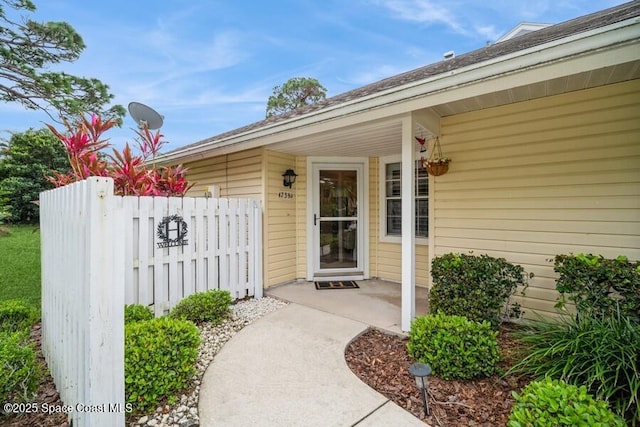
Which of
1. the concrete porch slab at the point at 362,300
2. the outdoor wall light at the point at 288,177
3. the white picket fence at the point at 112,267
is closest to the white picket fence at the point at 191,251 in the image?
the white picket fence at the point at 112,267

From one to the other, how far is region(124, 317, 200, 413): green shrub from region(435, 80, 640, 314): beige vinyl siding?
3.10m

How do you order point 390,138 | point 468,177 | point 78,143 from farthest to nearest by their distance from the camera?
point 390,138 → point 468,177 → point 78,143

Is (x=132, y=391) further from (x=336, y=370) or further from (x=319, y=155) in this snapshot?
(x=319, y=155)

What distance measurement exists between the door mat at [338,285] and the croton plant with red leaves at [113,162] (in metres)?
2.68

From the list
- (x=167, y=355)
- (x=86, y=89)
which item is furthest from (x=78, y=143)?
(x=86, y=89)

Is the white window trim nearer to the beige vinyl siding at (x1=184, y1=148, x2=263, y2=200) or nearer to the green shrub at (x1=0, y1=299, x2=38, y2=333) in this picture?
the beige vinyl siding at (x1=184, y1=148, x2=263, y2=200)

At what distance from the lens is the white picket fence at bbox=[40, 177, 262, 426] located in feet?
5.07

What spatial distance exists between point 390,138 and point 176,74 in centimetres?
778

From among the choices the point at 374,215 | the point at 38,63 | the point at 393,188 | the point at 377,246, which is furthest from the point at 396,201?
the point at 38,63

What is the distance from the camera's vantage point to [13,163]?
1341 cm

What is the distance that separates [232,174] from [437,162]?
356 centimetres

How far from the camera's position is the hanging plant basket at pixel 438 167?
372 cm

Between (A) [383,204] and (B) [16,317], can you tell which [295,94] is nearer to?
(A) [383,204]

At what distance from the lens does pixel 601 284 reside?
7.82ft
